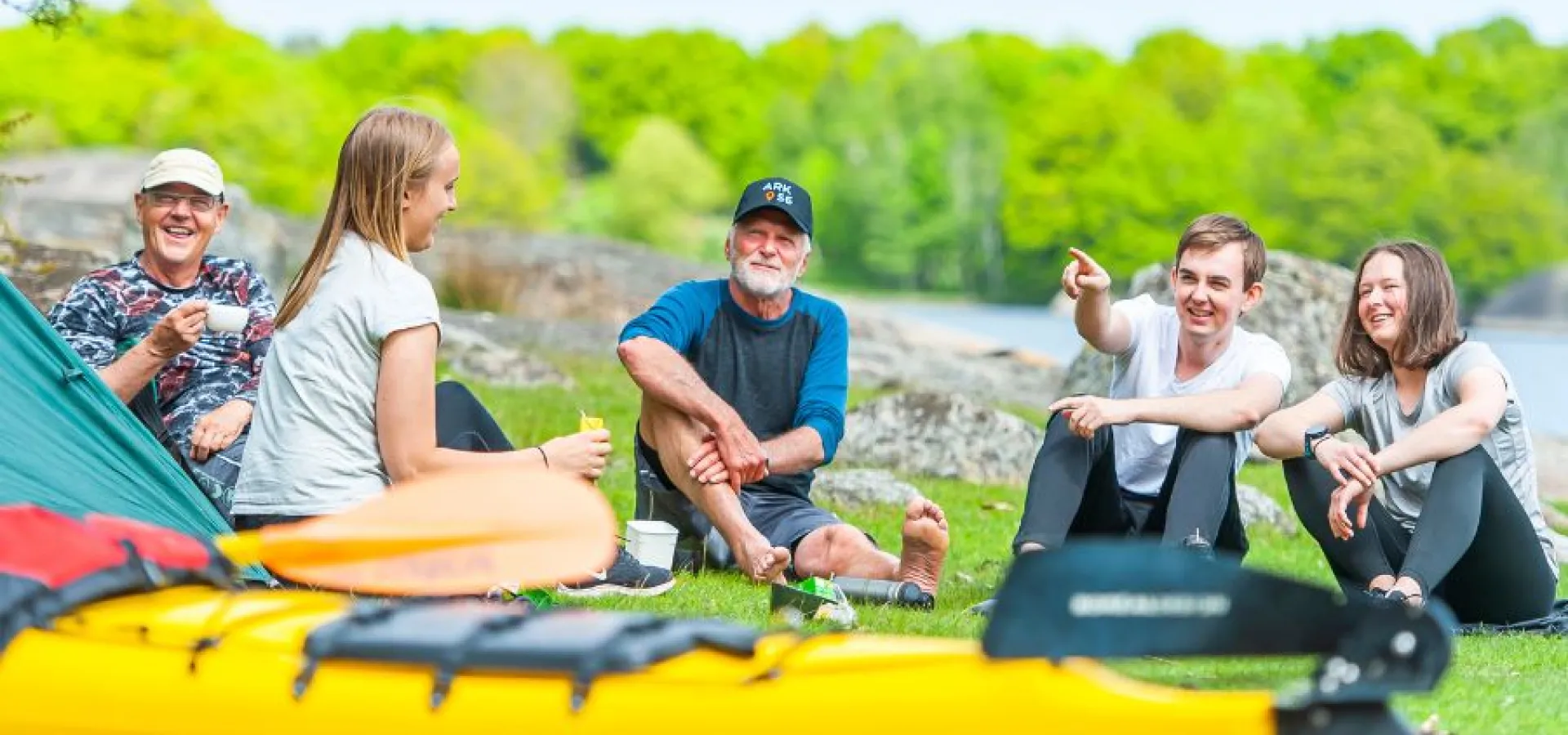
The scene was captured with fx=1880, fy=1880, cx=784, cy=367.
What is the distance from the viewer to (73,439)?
5109 millimetres

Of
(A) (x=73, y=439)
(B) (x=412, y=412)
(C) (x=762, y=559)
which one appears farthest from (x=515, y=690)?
(C) (x=762, y=559)

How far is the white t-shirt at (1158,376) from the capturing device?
5.84 metres

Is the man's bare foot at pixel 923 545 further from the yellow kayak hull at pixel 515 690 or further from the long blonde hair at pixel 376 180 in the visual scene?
the yellow kayak hull at pixel 515 690

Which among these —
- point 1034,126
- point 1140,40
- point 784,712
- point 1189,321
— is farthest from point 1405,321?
point 1140,40

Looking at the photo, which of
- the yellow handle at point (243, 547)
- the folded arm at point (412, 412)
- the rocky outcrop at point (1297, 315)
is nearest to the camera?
the yellow handle at point (243, 547)

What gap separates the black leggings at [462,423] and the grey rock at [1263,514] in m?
4.17

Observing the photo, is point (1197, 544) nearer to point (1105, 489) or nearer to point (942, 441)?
point (1105, 489)

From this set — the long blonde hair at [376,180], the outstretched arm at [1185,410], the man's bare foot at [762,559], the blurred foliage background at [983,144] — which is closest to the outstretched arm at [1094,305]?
the outstretched arm at [1185,410]

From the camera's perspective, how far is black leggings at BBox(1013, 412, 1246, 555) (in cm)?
550

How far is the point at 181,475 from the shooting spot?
5414mm

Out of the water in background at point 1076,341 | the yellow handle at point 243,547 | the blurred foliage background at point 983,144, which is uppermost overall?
the blurred foliage background at point 983,144

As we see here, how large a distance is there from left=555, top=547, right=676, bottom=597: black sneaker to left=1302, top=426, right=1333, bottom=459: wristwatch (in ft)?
6.49

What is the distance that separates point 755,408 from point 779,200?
709 millimetres

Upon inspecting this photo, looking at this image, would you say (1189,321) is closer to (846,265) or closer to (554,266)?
(554,266)
